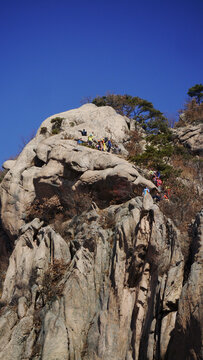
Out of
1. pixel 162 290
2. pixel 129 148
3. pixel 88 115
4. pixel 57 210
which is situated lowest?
pixel 162 290

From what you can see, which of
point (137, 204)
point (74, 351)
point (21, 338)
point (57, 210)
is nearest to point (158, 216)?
point (137, 204)

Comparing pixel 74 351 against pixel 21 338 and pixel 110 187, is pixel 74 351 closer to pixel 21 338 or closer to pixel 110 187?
pixel 21 338

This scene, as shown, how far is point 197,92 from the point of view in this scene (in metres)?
44.7

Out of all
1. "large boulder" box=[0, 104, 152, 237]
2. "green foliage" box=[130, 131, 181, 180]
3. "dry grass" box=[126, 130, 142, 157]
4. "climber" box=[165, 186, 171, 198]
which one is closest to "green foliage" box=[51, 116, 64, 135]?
Result: "large boulder" box=[0, 104, 152, 237]

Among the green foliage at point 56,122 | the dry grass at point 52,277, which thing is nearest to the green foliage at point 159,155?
the green foliage at point 56,122

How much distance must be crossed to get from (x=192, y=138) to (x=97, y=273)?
18.1 metres

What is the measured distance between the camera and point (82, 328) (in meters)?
18.8

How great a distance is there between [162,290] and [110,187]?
9903 mm

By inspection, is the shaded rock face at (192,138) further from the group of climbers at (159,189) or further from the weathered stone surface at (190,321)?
the weathered stone surface at (190,321)

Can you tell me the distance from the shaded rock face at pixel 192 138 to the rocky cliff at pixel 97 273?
9.66 m

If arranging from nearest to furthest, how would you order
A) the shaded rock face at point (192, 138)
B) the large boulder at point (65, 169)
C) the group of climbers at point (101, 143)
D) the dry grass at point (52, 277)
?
the dry grass at point (52, 277) → the large boulder at point (65, 169) → the group of climbers at point (101, 143) → the shaded rock face at point (192, 138)

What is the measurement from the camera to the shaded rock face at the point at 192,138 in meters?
33.5

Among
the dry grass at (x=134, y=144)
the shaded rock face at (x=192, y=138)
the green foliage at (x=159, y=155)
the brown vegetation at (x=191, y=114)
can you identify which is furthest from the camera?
the brown vegetation at (x=191, y=114)

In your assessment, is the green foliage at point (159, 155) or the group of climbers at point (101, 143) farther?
the group of climbers at point (101, 143)
